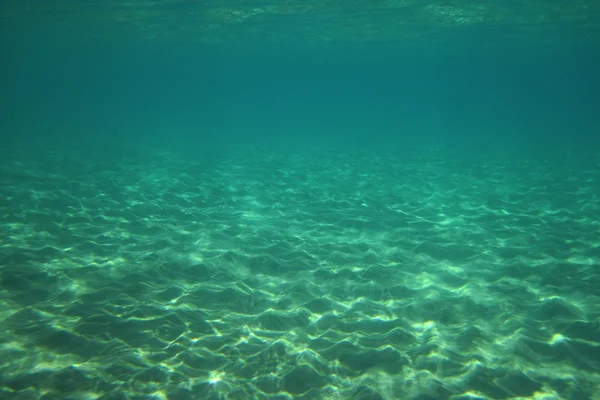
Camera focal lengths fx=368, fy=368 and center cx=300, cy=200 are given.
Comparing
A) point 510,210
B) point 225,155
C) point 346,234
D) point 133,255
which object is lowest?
point 225,155

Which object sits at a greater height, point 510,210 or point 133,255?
point 133,255

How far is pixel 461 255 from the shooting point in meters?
9.80

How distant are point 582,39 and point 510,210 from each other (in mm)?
40612

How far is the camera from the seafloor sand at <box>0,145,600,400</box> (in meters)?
5.32

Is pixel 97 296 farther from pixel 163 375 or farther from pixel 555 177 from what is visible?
pixel 555 177

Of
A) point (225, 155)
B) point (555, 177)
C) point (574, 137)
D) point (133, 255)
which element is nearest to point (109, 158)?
point (225, 155)

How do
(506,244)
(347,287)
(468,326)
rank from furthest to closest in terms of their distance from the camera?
(506,244)
(347,287)
(468,326)

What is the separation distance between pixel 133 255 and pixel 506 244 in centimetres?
1008

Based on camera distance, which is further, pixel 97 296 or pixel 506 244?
pixel 506 244

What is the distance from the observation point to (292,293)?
7.75m

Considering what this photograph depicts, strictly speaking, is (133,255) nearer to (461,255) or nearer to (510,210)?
(461,255)

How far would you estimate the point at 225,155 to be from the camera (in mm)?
24109

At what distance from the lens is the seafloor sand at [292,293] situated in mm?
5324

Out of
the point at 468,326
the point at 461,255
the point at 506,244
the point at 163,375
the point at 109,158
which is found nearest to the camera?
the point at 163,375
